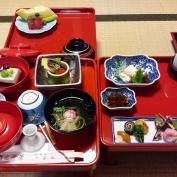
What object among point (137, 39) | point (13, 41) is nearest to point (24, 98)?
point (13, 41)

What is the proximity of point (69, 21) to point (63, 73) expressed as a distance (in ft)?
1.88

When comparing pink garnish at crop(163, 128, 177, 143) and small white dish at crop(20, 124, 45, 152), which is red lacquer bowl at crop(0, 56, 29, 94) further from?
pink garnish at crop(163, 128, 177, 143)

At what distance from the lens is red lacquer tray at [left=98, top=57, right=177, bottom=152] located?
3.34 ft

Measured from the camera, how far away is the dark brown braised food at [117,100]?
1114 millimetres

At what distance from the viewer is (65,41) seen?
1.43m

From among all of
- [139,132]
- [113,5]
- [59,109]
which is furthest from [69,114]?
[113,5]

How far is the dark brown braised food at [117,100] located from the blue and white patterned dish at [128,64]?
0.10m

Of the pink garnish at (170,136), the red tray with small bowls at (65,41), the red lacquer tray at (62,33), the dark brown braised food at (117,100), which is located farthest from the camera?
the red lacquer tray at (62,33)

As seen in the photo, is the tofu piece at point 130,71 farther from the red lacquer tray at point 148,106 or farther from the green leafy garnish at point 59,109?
the green leafy garnish at point 59,109

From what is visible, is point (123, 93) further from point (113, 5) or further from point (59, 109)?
point (113, 5)

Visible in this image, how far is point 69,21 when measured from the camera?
1551 mm

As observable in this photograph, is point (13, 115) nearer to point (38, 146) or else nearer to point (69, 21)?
point (38, 146)

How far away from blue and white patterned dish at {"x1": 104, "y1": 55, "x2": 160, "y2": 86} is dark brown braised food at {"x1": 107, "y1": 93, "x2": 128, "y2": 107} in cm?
10

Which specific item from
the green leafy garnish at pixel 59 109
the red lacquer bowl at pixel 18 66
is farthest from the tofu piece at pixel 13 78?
the green leafy garnish at pixel 59 109
